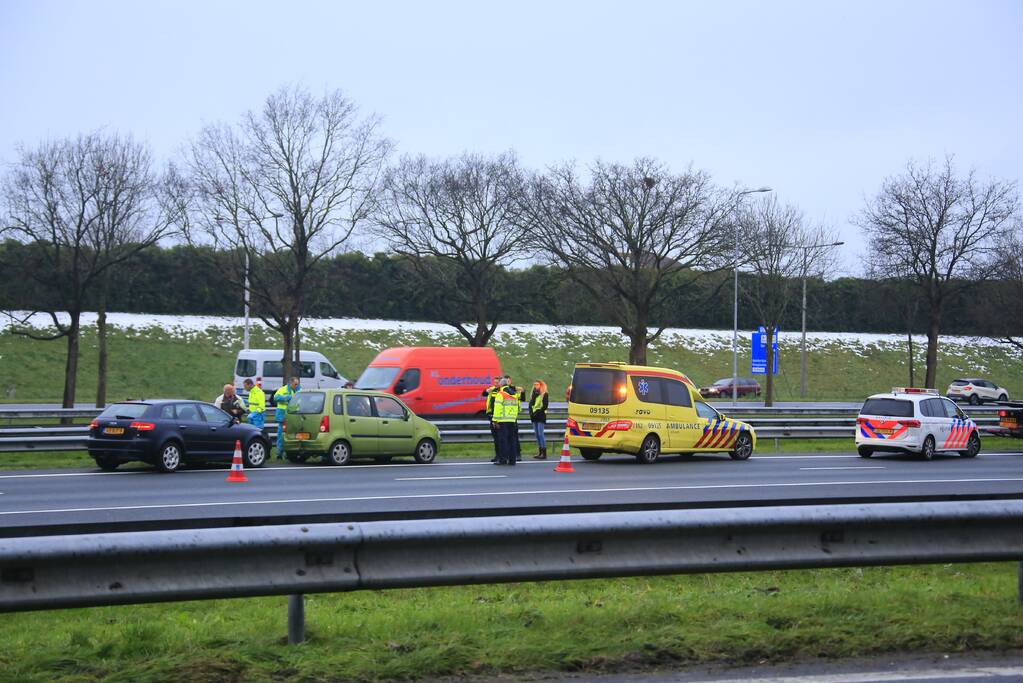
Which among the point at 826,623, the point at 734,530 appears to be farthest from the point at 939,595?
the point at 734,530

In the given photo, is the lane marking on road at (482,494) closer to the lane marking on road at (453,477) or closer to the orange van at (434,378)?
the lane marking on road at (453,477)

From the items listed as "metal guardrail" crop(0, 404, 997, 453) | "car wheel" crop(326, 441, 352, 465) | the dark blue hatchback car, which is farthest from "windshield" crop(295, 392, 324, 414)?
"metal guardrail" crop(0, 404, 997, 453)

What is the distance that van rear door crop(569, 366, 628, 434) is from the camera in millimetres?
23609

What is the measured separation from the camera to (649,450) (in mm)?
23906

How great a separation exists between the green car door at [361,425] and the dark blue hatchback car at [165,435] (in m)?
1.99

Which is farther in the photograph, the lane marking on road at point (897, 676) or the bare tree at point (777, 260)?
the bare tree at point (777, 260)

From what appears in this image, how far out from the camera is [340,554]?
597cm

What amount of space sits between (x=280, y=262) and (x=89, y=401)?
10559 mm

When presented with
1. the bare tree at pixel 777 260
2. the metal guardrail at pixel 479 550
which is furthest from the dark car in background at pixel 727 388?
the metal guardrail at pixel 479 550

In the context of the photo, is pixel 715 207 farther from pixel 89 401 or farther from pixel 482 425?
pixel 89 401

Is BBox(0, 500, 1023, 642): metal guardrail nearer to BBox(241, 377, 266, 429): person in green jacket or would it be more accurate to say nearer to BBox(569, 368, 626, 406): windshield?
BBox(569, 368, 626, 406): windshield

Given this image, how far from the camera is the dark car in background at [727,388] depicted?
5769 centimetres

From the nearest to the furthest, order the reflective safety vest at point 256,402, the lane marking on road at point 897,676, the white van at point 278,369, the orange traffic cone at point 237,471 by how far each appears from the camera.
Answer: the lane marking on road at point 897,676, the orange traffic cone at point 237,471, the reflective safety vest at point 256,402, the white van at point 278,369

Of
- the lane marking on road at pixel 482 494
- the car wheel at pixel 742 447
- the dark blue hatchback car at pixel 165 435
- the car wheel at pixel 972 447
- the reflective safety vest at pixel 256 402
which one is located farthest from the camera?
the car wheel at pixel 972 447
